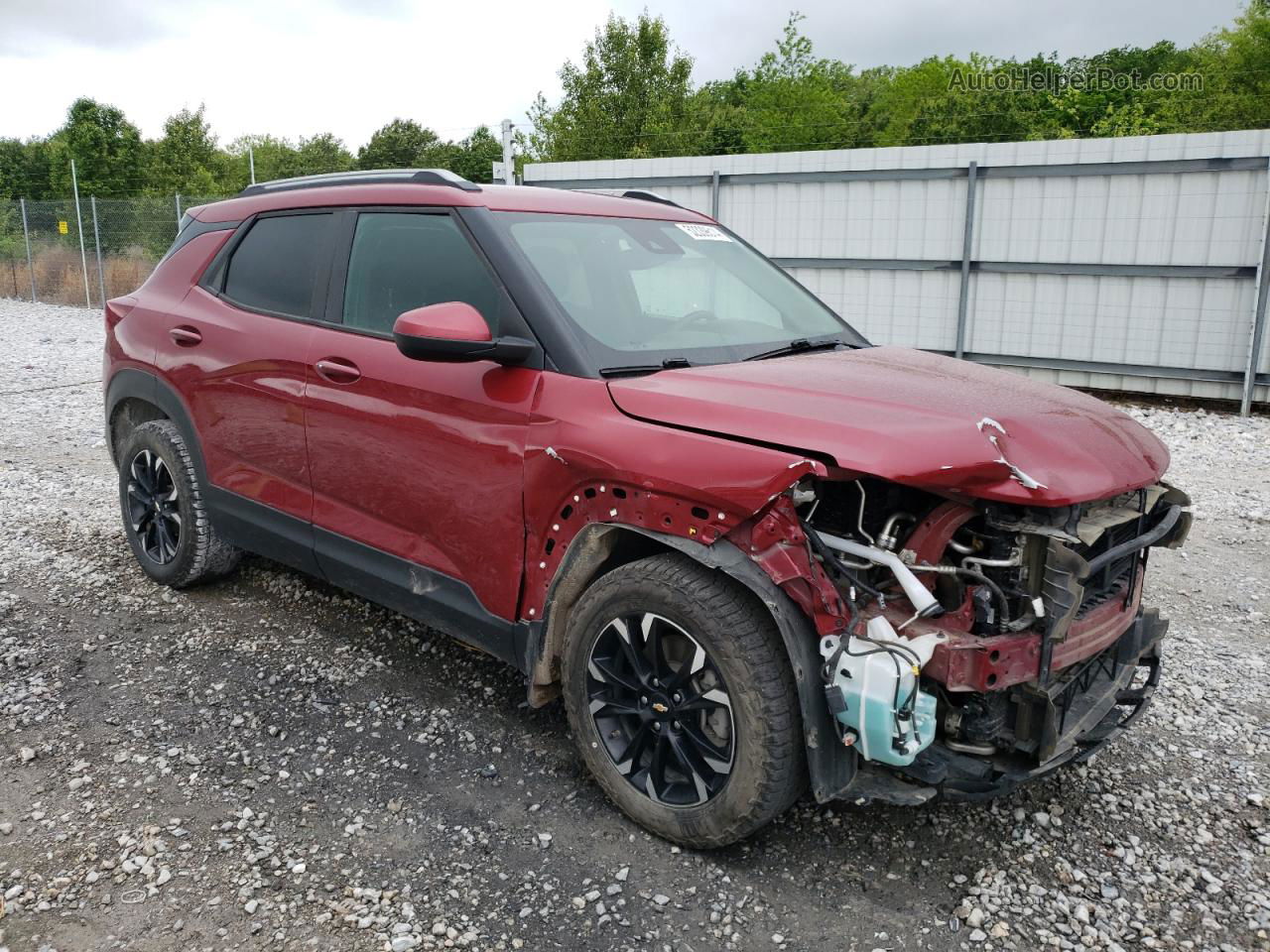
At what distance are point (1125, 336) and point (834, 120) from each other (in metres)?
30.2

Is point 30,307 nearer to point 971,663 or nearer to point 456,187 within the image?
point 456,187

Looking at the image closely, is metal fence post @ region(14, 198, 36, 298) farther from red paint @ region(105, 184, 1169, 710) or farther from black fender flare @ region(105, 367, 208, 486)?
red paint @ region(105, 184, 1169, 710)

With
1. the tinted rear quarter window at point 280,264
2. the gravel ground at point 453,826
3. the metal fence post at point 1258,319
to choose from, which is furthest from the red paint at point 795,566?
the metal fence post at point 1258,319

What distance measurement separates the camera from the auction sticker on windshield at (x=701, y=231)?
4055mm

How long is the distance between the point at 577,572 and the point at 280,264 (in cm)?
208

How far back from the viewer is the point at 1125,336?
35.8 feet

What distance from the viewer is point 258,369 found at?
397 centimetres

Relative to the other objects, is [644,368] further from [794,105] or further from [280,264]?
[794,105]

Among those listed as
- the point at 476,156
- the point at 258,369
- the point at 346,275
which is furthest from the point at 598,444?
the point at 476,156

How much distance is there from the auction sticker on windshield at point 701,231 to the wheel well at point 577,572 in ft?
5.28

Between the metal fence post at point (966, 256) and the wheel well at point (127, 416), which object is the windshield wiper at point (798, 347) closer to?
the wheel well at point (127, 416)

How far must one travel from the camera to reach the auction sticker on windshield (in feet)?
13.3

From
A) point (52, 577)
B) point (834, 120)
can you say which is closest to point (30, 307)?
point (52, 577)

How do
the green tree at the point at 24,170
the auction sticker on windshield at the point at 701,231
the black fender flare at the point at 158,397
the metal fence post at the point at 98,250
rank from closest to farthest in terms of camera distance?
the auction sticker on windshield at the point at 701,231
the black fender flare at the point at 158,397
the metal fence post at the point at 98,250
the green tree at the point at 24,170
